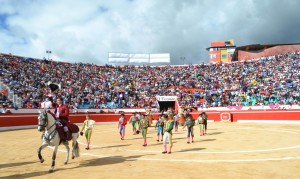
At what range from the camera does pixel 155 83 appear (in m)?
46.8

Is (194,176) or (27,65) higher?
(27,65)

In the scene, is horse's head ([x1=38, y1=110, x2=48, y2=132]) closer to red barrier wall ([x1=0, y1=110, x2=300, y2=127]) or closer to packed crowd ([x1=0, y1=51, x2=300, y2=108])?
red barrier wall ([x1=0, y1=110, x2=300, y2=127])

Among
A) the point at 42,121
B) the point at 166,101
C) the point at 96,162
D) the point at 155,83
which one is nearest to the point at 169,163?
the point at 96,162

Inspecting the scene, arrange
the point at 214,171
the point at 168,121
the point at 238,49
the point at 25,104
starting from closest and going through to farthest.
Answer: the point at 214,171, the point at 168,121, the point at 25,104, the point at 238,49

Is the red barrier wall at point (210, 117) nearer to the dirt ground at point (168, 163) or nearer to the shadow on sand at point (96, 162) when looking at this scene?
the dirt ground at point (168, 163)

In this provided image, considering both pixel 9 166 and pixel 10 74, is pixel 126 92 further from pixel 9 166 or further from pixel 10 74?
pixel 9 166

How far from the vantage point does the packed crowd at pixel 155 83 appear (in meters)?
35.3

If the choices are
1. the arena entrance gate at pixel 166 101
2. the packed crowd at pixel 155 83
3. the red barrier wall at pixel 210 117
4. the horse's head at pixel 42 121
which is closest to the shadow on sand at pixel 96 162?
the horse's head at pixel 42 121

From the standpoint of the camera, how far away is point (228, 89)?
135 ft

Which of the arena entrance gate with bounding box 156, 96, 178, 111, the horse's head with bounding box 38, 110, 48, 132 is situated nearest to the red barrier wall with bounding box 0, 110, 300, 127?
the arena entrance gate with bounding box 156, 96, 178, 111

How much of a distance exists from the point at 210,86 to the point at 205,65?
30.9 feet

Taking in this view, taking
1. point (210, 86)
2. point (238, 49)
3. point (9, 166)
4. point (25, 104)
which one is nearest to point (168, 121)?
point (9, 166)

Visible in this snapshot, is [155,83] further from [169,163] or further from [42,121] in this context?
[42,121]

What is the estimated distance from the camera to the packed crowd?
35281mm
